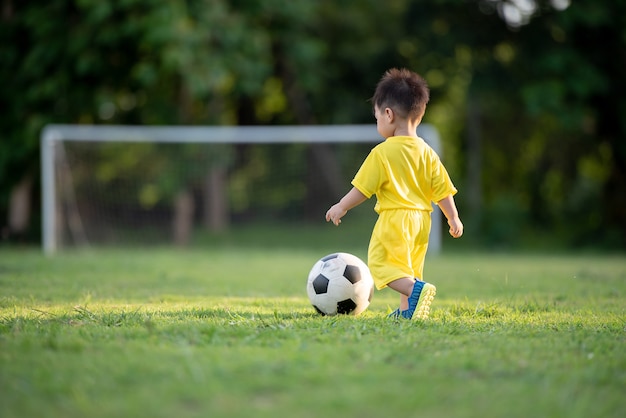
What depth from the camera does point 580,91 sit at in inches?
553

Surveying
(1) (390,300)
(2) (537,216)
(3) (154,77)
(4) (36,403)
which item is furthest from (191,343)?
(2) (537,216)

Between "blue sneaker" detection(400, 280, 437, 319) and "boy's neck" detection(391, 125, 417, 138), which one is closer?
"blue sneaker" detection(400, 280, 437, 319)

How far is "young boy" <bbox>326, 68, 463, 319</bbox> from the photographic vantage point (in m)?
4.60

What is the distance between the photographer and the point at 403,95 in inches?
185

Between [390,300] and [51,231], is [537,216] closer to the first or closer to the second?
[51,231]

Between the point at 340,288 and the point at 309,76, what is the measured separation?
1228 centimetres

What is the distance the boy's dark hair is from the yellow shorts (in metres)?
0.65

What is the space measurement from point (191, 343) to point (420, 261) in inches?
74.1

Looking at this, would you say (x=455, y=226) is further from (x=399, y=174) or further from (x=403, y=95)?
(x=403, y=95)

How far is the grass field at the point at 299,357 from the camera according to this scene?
8.39 ft

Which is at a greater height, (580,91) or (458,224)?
(580,91)

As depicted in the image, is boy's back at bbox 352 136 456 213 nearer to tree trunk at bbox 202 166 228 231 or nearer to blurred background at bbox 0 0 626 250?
blurred background at bbox 0 0 626 250

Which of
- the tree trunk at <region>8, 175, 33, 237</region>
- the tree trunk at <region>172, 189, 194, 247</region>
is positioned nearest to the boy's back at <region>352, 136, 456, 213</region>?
the tree trunk at <region>172, 189, 194, 247</region>

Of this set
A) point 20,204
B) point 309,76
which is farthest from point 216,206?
point 20,204
